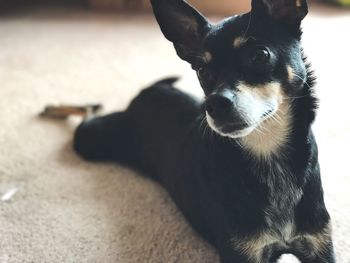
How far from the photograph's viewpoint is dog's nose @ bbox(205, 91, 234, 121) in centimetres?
127

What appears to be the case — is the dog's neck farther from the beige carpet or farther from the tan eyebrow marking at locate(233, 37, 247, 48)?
the beige carpet

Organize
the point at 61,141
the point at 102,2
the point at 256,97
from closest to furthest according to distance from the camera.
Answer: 1. the point at 256,97
2. the point at 61,141
3. the point at 102,2

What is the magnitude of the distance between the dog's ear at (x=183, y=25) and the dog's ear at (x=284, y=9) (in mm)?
173

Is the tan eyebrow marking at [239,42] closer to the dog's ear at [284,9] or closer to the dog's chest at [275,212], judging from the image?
the dog's ear at [284,9]

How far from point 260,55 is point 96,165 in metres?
1.10

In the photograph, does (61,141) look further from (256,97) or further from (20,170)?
(256,97)

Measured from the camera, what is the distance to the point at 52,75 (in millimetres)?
3041

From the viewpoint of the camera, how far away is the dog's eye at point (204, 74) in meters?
1.39

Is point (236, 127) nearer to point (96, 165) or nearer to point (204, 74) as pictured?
point (204, 74)

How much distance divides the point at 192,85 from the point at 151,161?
2.78 feet

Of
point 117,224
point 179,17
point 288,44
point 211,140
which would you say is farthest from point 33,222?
point 288,44

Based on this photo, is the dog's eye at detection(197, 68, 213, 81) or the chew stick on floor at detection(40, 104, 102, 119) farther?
the chew stick on floor at detection(40, 104, 102, 119)

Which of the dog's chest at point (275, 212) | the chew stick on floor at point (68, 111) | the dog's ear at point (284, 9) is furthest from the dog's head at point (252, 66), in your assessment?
the chew stick on floor at point (68, 111)

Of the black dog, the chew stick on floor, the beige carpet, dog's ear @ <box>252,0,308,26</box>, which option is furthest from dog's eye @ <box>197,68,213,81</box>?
the chew stick on floor
